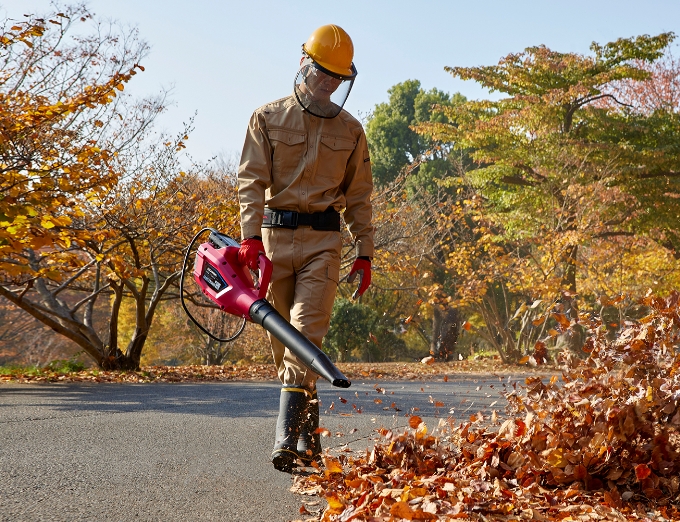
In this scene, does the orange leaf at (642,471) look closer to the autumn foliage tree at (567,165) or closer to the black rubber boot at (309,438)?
the black rubber boot at (309,438)

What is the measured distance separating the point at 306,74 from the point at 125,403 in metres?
4.33

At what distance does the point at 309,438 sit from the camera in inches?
154

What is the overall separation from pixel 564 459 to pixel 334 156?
1.91 meters

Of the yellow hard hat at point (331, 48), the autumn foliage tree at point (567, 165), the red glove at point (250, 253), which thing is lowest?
the red glove at point (250, 253)

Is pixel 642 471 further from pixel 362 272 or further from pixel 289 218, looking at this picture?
pixel 289 218

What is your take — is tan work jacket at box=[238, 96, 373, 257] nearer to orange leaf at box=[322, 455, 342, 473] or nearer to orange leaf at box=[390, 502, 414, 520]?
orange leaf at box=[322, 455, 342, 473]

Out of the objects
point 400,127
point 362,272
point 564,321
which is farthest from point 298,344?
point 400,127

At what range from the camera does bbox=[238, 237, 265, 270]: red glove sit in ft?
12.2

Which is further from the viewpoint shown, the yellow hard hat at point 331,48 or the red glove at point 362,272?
the red glove at point 362,272

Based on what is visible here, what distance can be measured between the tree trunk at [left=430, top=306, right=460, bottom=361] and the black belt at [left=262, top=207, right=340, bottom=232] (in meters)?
22.8

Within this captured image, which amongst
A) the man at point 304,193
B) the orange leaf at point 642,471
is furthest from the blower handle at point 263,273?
the orange leaf at point 642,471

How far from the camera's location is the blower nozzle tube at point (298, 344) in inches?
120

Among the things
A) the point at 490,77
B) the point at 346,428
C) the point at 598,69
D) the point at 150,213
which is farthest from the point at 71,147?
the point at 598,69

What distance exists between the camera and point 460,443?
3646 millimetres
